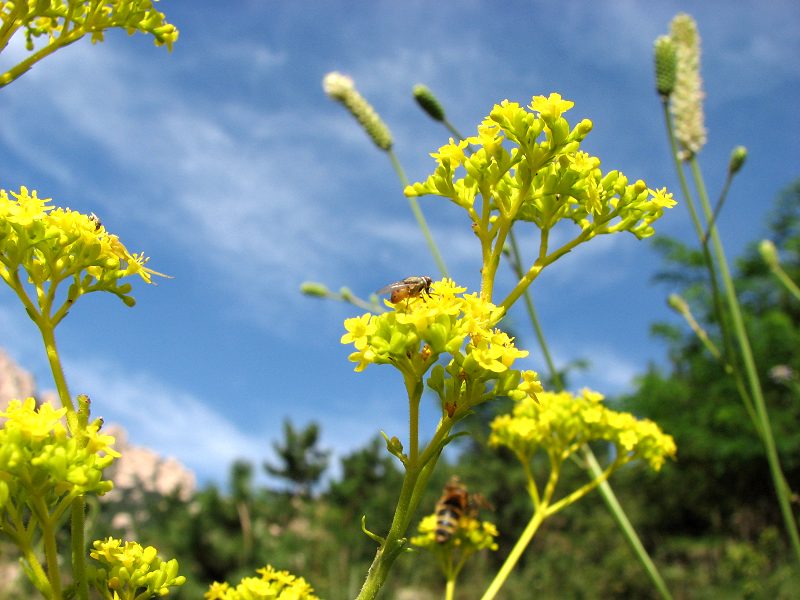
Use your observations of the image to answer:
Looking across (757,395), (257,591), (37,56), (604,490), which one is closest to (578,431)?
(604,490)

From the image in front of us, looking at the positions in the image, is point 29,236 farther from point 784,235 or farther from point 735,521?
point 784,235

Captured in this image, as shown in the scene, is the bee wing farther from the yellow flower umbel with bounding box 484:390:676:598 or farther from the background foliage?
the background foliage

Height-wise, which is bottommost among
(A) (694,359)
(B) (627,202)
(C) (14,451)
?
(C) (14,451)

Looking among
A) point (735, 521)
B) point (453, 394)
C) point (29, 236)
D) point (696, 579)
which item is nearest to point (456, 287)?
point (453, 394)

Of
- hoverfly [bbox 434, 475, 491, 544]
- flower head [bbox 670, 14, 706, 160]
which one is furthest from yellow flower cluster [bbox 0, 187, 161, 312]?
flower head [bbox 670, 14, 706, 160]

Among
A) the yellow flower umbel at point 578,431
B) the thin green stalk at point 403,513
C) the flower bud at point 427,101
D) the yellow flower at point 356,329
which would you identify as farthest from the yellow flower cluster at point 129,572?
the flower bud at point 427,101

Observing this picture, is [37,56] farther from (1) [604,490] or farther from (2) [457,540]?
(1) [604,490]

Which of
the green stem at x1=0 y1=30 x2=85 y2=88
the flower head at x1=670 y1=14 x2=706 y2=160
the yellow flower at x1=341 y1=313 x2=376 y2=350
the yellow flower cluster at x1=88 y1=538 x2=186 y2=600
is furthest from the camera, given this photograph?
the flower head at x1=670 y1=14 x2=706 y2=160
